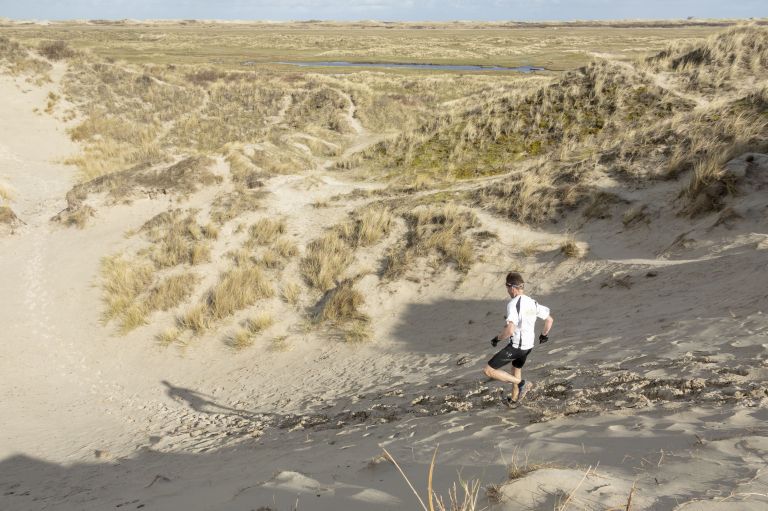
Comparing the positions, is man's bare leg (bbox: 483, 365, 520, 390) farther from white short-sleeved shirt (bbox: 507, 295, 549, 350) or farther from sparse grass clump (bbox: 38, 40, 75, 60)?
sparse grass clump (bbox: 38, 40, 75, 60)

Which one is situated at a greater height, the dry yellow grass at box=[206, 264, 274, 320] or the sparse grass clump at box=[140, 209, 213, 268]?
the sparse grass clump at box=[140, 209, 213, 268]

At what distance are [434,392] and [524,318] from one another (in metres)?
1.97

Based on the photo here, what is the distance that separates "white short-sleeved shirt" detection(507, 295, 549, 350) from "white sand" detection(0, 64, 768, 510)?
66 centimetres

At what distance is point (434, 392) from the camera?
6449 mm

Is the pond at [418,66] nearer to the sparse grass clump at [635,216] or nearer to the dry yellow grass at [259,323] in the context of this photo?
the sparse grass clump at [635,216]

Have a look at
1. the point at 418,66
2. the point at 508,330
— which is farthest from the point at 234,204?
the point at 418,66

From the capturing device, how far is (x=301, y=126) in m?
28.9

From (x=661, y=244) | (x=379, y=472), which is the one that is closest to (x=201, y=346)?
→ (x=379, y=472)

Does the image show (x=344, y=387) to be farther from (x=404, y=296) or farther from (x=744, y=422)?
(x=744, y=422)

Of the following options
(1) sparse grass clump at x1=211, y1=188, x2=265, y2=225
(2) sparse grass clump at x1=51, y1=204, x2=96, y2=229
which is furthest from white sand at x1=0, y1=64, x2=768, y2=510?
(2) sparse grass clump at x1=51, y1=204, x2=96, y2=229

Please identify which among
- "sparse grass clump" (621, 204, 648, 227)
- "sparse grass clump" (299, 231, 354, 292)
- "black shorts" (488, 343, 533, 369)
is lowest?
"sparse grass clump" (299, 231, 354, 292)

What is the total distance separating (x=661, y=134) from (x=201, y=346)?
12514mm

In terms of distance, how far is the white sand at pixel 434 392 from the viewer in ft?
10.9

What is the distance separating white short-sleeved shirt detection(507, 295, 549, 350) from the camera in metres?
5.07
